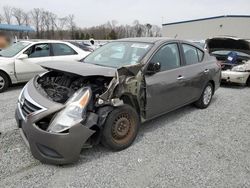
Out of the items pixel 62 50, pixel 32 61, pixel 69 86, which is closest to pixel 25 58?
pixel 32 61

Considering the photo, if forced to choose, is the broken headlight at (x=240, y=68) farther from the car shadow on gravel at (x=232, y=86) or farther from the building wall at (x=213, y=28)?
the building wall at (x=213, y=28)

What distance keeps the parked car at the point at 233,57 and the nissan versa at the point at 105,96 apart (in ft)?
11.5

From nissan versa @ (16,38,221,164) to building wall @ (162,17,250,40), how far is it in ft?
92.5

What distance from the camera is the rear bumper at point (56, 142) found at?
2842 mm

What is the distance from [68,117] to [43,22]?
58.1 m

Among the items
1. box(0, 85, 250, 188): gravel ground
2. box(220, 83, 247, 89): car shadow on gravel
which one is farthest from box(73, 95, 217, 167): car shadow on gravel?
box(220, 83, 247, 89): car shadow on gravel

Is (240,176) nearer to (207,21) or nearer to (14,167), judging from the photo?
(14,167)

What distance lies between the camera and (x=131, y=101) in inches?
146

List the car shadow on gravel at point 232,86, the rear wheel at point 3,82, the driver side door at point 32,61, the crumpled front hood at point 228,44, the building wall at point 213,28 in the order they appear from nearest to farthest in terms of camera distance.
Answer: the rear wheel at point 3,82 → the driver side door at point 32,61 → the car shadow on gravel at point 232,86 → the crumpled front hood at point 228,44 → the building wall at point 213,28

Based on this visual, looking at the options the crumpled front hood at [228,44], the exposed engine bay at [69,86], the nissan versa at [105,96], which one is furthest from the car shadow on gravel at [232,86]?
the exposed engine bay at [69,86]

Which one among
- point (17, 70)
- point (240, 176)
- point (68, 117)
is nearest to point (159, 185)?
point (240, 176)

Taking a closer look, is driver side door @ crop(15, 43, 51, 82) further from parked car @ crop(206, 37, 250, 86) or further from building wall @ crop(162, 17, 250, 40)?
building wall @ crop(162, 17, 250, 40)

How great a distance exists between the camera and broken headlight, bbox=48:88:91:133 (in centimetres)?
288

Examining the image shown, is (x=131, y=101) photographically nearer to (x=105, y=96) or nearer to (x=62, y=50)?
(x=105, y=96)
